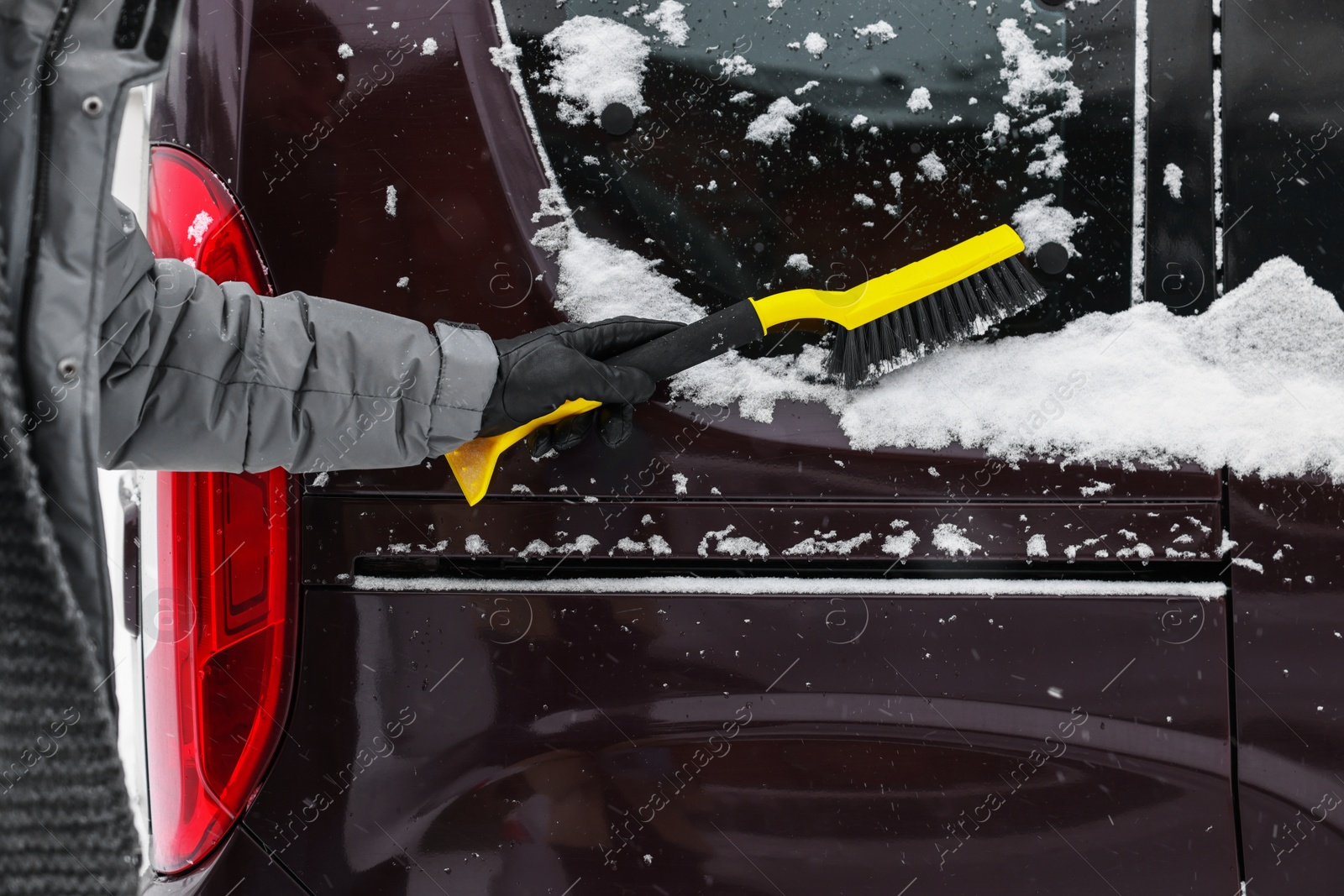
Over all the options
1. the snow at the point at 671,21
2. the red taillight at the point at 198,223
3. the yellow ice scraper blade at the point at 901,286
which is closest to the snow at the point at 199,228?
the red taillight at the point at 198,223

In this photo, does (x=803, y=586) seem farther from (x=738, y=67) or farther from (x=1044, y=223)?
(x=738, y=67)

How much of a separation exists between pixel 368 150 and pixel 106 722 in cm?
93

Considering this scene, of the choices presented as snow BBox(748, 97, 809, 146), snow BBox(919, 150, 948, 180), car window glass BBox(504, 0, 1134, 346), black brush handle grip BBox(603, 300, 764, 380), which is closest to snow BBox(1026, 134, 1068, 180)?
car window glass BBox(504, 0, 1134, 346)

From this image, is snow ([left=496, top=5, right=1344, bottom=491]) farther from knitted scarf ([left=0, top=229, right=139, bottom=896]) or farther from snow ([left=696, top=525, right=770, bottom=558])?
knitted scarf ([left=0, top=229, right=139, bottom=896])

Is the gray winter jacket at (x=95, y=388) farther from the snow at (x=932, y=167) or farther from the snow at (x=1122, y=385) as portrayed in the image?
the snow at (x=932, y=167)

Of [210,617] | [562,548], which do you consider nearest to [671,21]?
[562,548]

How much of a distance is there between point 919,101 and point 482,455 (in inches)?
34.7

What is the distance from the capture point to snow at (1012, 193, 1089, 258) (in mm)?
1342

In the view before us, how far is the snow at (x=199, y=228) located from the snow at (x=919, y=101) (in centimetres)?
111

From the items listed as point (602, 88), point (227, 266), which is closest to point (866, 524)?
point (602, 88)

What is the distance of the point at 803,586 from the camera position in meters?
1.30

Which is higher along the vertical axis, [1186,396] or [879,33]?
[879,33]

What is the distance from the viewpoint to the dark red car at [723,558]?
1.26 metres

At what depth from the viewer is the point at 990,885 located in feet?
4.14
